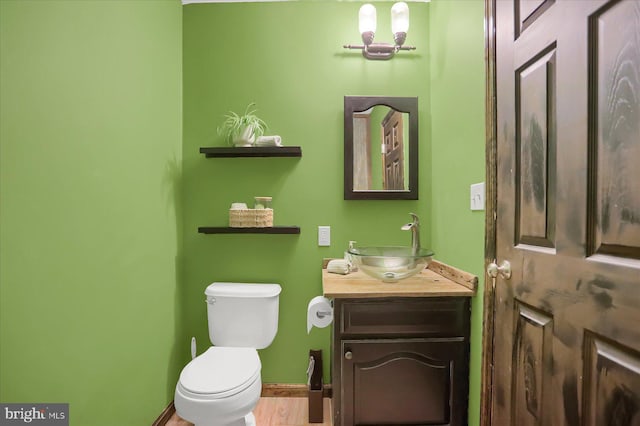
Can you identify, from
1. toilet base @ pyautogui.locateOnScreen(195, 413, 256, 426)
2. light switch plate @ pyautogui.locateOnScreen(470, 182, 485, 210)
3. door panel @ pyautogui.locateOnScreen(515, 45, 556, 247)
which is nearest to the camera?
door panel @ pyautogui.locateOnScreen(515, 45, 556, 247)

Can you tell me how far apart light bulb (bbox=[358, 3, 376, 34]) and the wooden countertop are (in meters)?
1.45

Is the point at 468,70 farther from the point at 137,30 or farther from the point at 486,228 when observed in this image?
the point at 137,30

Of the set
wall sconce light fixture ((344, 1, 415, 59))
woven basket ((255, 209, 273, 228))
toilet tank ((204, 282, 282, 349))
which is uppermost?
wall sconce light fixture ((344, 1, 415, 59))

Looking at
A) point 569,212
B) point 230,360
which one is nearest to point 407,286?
point 569,212

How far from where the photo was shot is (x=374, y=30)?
1.75m

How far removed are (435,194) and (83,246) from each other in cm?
181

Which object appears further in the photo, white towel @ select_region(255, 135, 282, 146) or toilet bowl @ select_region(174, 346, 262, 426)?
white towel @ select_region(255, 135, 282, 146)

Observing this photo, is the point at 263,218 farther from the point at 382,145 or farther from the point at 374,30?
the point at 374,30

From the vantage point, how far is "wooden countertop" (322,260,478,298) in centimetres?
122

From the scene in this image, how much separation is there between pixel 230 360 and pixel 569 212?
153 cm

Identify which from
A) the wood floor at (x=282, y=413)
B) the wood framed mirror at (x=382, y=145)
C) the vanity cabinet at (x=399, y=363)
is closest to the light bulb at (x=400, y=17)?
the wood framed mirror at (x=382, y=145)

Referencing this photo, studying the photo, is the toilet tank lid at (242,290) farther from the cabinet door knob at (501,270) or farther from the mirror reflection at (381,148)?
the cabinet door knob at (501,270)

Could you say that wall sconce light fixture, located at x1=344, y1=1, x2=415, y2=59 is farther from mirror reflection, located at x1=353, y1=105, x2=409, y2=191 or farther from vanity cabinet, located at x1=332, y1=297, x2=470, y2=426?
vanity cabinet, located at x1=332, y1=297, x2=470, y2=426

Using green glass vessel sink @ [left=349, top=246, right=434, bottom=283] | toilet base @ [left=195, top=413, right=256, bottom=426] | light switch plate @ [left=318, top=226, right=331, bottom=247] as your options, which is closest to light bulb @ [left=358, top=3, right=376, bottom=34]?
light switch plate @ [left=318, top=226, right=331, bottom=247]
